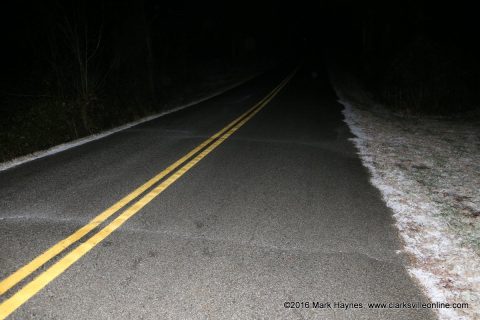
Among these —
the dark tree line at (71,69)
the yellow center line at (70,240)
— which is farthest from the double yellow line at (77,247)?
the dark tree line at (71,69)

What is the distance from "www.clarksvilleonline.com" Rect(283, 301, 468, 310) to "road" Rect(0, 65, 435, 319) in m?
0.04

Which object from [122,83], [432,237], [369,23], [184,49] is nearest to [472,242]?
[432,237]

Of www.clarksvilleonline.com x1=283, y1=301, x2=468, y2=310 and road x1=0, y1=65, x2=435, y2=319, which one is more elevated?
road x1=0, y1=65, x2=435, y2=319

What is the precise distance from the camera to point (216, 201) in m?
4.96

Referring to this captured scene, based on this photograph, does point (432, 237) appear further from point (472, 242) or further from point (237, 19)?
point (237, 19)

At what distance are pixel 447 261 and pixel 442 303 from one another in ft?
2.56

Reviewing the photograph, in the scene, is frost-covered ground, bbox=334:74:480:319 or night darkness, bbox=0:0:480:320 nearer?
→ night darkness, bbox=0:0:480:320

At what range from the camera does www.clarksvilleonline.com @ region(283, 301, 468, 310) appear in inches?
115

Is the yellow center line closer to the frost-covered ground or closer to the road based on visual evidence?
the road

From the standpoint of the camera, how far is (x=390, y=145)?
340 inches

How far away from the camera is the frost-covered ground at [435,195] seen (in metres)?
3.34

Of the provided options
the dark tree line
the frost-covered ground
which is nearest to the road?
the frost-covered ground

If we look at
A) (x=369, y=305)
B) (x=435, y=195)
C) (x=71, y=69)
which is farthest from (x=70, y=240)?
(x=71, y=69)

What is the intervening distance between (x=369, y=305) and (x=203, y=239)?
173 centimetres
